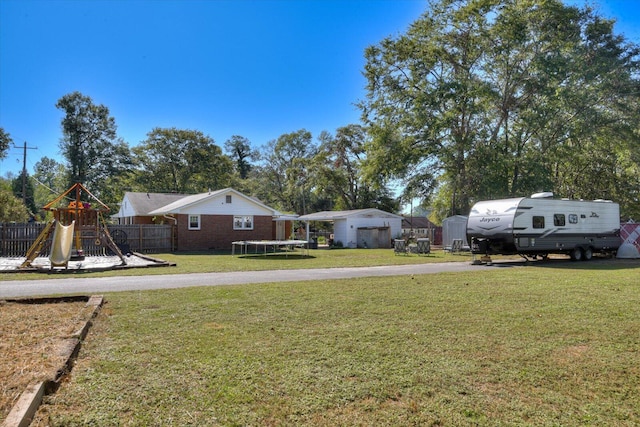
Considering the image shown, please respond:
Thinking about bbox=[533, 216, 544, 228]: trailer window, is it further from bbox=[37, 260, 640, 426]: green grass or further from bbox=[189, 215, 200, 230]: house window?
bbox=[189, 215, 200, 230]: house window

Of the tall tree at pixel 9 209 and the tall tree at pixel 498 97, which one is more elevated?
the tall tree at pixel 498 97

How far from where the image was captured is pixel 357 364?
422 cm

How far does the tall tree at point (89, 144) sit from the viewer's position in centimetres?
4262

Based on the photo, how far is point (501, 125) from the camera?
28.2 m

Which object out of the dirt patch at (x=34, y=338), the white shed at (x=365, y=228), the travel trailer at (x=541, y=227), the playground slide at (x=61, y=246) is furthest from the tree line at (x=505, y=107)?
the dirt patch at (x=34, y=338)

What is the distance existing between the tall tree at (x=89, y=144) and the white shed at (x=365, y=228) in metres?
26.2

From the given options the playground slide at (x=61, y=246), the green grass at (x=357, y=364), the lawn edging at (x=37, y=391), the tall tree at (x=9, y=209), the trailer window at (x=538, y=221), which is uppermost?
the tall tree at (x=9, y=209)

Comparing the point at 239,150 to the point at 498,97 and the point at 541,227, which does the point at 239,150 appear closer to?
the point at 498,97

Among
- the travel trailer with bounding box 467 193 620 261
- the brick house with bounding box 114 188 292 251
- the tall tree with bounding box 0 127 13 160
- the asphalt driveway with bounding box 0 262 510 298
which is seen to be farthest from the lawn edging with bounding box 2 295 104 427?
the tall tree with bounding box 0 127 13 160

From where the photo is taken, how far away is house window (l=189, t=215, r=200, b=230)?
25703 millimetres

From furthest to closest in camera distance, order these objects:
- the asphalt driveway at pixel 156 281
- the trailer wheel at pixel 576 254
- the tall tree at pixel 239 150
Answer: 1. the tall tree at pixel 239 150
2. the trailer wheel at pixel 576 254
3. the asphalt driveway at pixel 156 281

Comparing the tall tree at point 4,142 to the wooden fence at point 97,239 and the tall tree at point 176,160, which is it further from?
the wooden fence at point 97,239

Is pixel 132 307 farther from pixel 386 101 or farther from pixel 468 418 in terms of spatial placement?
pixel 386 101

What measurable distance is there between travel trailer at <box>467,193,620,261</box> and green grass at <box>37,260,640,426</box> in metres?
8.86
